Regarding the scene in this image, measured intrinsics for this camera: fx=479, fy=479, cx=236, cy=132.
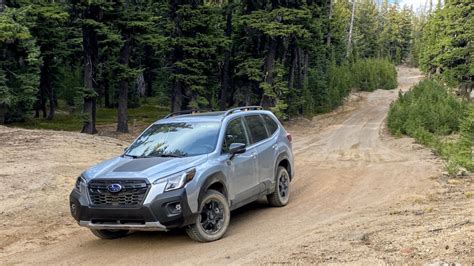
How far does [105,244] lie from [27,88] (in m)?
17.7

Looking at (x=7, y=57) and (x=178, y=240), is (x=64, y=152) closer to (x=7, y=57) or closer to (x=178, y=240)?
(x=178, y=240)

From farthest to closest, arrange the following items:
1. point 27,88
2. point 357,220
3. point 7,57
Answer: point 7,57 → point 27,88 → point 357,220

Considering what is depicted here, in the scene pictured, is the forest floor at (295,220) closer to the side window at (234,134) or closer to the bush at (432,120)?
the side window at (234,134)

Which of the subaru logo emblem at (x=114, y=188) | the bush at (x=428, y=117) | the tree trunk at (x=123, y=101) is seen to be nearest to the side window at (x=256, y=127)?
the subaru logo emblem at (x=114, y=188)

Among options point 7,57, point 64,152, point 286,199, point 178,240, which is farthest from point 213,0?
point 178,240

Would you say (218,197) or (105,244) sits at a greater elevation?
(218,197)

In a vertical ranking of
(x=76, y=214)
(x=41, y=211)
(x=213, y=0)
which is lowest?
(x=41, y=211)

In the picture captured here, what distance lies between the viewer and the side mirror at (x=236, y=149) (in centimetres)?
738

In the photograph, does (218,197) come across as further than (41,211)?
No

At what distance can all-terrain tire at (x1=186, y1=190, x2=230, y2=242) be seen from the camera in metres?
6.68

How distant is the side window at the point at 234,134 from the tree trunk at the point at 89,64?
15.2 m

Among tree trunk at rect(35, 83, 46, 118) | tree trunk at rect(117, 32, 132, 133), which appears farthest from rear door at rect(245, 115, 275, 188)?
tree trunk at rect(35, 83, 46, 118)

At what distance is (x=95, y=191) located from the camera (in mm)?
6574

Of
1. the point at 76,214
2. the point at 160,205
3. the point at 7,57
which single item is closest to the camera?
the point at 160,205
